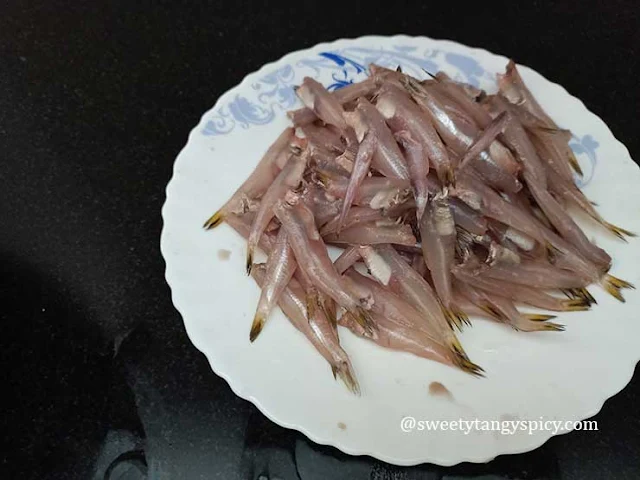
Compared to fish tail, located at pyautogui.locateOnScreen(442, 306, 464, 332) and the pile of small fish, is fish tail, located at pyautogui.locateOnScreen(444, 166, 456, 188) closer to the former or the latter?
the pile of small fish

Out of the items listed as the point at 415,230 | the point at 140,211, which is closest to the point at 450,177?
the point at 415,230

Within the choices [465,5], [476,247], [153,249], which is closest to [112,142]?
[153,249]

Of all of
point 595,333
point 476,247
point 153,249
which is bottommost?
point 595,333

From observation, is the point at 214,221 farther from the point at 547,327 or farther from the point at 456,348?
the point at 547,327

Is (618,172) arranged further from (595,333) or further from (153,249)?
(153,249)

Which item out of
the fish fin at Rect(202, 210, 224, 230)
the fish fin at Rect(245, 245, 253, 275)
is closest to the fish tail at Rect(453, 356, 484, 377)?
the fish fin at Rect(245, 245, 253, 275)

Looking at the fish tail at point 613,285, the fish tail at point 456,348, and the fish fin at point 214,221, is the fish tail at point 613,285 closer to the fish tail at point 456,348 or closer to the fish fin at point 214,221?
the fish tail at point 456,348

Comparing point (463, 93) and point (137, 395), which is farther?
point (463, 93)
